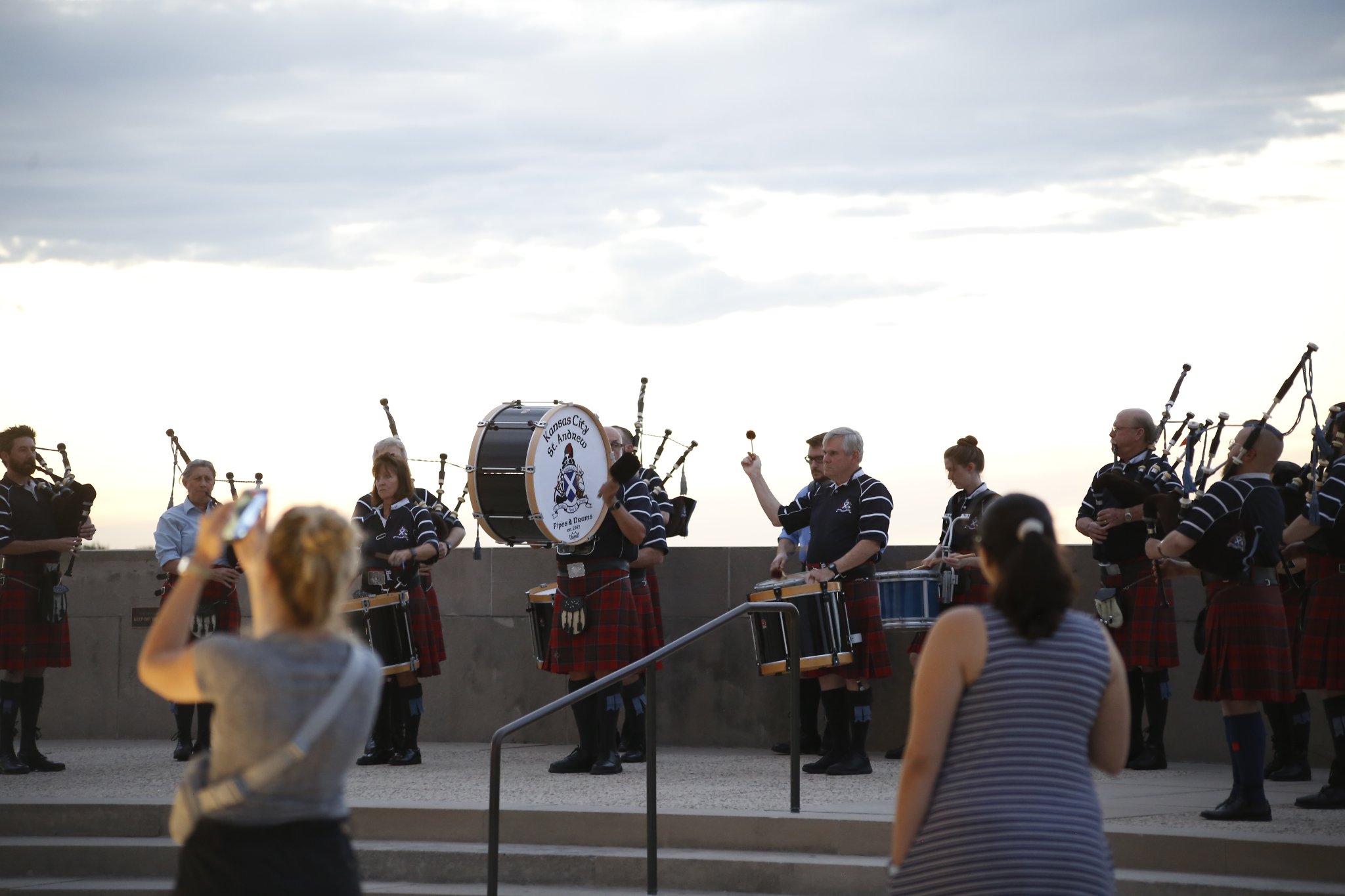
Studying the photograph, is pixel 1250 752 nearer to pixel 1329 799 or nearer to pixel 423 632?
pixel 1329 799

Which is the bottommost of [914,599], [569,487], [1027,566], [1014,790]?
[1014,790]

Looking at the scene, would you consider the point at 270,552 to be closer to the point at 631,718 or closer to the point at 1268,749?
the point at 631,718

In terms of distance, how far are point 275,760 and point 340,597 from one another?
280 mm

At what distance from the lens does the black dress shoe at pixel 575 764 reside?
→ 23.5 ft

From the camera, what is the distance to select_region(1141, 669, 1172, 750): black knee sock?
6910 millimetres

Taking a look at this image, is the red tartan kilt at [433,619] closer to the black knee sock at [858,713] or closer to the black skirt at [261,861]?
the black knee sock at [858,713]

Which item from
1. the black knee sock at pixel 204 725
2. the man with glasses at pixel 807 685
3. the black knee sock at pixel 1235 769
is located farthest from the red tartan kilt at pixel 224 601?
the black knee sock at pixel 1235 769

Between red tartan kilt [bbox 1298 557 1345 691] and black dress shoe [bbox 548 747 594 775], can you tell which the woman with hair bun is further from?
black dress shoe [bbox 548 747 594 775]

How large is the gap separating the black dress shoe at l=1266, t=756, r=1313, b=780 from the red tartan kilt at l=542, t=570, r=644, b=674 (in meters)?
2.92

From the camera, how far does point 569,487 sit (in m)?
6.90

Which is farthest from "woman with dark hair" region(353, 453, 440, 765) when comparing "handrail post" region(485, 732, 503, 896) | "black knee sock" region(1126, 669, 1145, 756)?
"black knee sock" region(1126, 669, 1145, 756)

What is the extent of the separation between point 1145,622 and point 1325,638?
4.11ft

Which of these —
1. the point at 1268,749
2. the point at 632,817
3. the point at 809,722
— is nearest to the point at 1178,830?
the point at 632,817

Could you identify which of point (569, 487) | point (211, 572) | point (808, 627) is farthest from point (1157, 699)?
point (211, 572)
